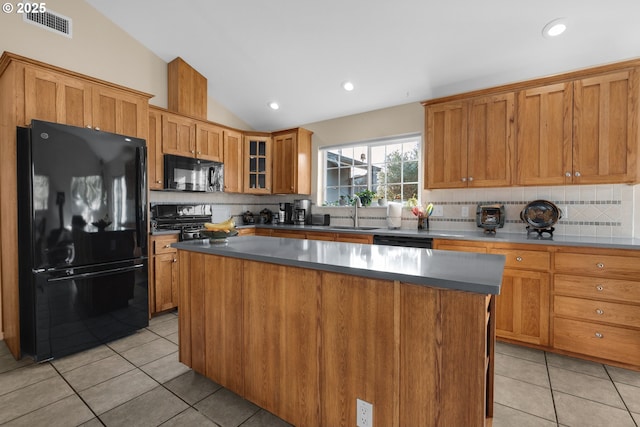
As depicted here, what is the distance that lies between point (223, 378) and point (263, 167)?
335 cm

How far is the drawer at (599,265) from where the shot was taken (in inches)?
86.4

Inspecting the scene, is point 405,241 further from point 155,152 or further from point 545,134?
point 155,152

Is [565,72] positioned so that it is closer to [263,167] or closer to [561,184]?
[561,184]

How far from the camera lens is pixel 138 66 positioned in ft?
11.9

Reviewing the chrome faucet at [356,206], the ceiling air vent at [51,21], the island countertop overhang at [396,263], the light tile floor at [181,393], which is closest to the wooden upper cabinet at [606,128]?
the light tile floor at [181,393]

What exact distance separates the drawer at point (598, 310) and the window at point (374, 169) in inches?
75.7

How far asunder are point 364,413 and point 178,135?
3620mm

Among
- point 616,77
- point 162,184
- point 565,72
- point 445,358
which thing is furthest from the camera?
point 162,184

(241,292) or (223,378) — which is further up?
(241,292)

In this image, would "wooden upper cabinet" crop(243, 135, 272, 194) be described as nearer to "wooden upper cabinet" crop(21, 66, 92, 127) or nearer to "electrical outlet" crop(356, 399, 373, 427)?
"wooden upper cabinet" crop(21, 66, 92, 127)

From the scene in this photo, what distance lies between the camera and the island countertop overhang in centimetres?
108

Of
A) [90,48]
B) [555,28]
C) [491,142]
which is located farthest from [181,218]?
[555,28]

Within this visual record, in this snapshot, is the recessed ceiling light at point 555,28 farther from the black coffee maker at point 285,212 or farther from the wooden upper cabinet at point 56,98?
the wooden upper cabinet at point 56,98

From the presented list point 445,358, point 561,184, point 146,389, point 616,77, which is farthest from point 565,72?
point 146,389
